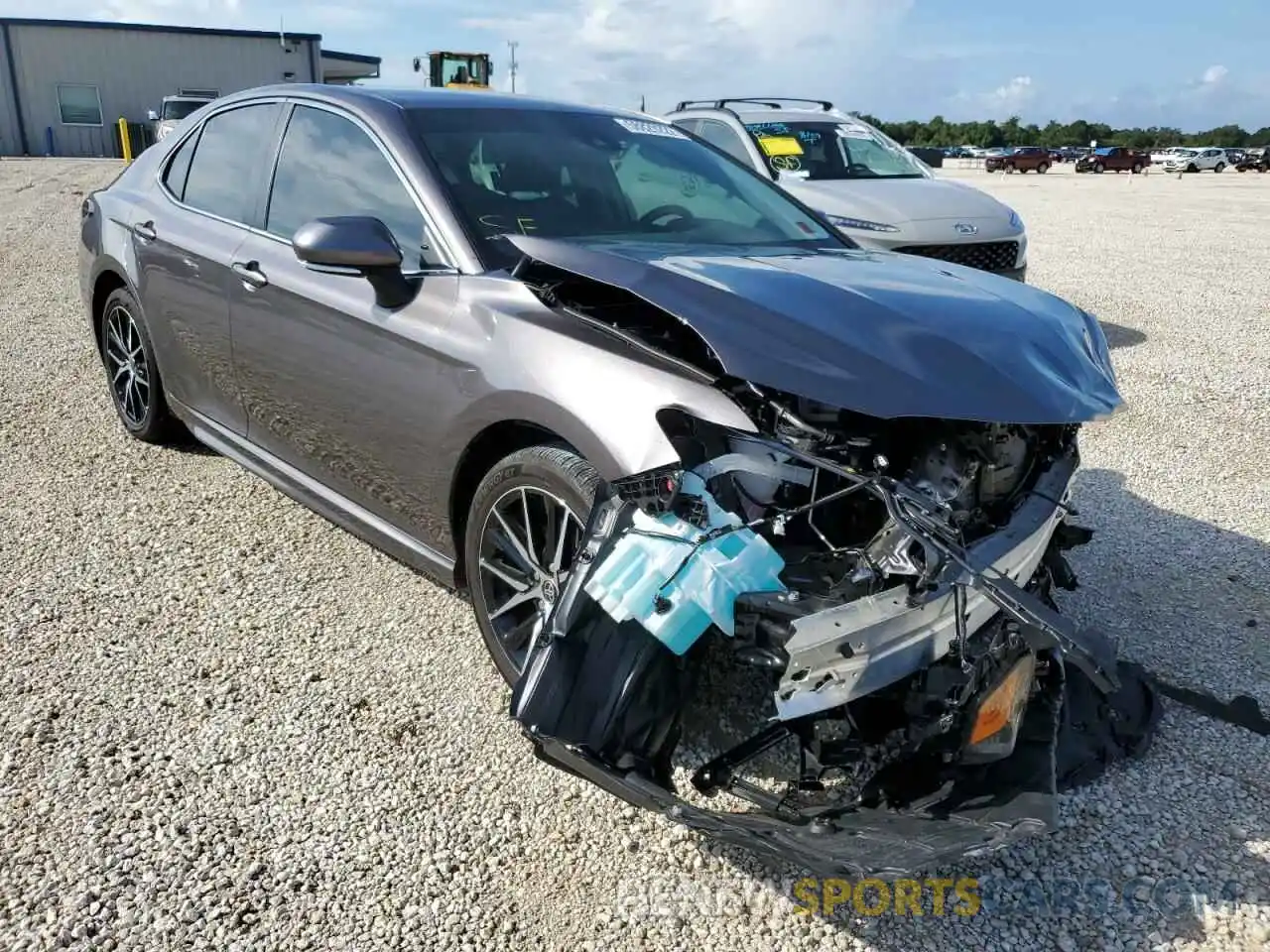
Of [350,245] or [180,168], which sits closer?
[350,245]

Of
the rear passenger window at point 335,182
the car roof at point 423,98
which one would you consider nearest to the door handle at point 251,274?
the rear passenger window at point 335,182

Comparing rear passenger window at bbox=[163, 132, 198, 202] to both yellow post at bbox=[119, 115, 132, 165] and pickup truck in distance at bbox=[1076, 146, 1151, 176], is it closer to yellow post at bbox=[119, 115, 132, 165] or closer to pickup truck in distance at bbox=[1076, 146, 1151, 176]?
yellow post at bbox=[119, 115, 132, 165]

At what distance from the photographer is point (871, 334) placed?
2434 mm

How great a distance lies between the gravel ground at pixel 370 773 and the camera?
2.24 meters

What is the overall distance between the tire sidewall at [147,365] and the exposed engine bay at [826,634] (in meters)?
2.95

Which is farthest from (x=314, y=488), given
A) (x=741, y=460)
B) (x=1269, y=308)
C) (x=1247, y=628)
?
(x=1269, y=308)

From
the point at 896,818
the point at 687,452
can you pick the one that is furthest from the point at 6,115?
the point at 896,818

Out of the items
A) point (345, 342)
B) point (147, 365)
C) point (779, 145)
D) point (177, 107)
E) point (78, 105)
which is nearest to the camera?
point (345, 342)

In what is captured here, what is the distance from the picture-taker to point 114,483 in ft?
15.1

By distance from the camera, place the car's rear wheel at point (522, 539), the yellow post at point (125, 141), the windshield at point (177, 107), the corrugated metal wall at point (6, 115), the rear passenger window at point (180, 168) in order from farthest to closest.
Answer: the corrugated metal wall at point (6, 115), the yellow post at point (125, 141), the windshield at point (177, 107), the rear passenger window at point (180, 168), the car's rear wheel at point (522, 539)

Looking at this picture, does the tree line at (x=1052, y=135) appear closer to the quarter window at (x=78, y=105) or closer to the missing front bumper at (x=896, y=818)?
the quarter window at (x=78, y=105)

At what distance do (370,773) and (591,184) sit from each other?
2.05m

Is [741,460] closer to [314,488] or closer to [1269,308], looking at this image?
[314,488]

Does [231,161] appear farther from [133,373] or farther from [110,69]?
[110,69]
